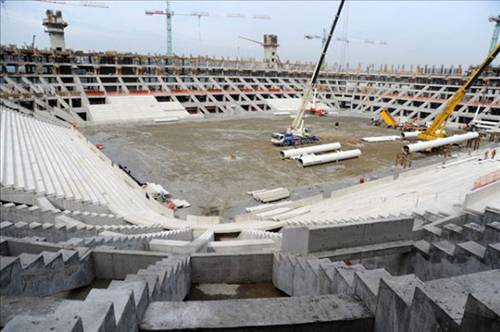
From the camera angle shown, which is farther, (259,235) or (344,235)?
(259,235)

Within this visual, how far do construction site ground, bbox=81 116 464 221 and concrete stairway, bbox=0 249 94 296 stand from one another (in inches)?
458

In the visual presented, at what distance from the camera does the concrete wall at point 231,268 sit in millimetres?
7473

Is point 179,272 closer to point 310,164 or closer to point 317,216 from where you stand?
point 317,216

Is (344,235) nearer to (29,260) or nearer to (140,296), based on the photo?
(140,296)

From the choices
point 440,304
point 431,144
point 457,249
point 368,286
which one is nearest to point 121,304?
point 368,286

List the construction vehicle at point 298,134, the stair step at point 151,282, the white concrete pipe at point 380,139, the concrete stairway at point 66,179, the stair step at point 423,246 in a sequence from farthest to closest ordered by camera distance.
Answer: the white concrete pipe at point 380,139 < the construction vehicle at point 298,134 < the concrete stairway at point 66,179 < the stair step at point 423,246 < the stair step at point 151,282

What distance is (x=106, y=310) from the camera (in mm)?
3277

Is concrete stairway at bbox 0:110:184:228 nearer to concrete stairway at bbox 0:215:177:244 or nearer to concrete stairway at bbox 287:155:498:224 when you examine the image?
concrete stairway at bbox 0:215:177:244

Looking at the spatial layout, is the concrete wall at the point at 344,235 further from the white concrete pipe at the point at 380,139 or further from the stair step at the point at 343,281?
the white concrete pipe at the point at 380,139

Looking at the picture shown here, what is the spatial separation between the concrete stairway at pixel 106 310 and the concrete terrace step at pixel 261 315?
302 millimetres

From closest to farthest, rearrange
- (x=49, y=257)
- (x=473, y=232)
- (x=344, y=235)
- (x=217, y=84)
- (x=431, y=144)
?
(x=49, y=257), (x=473, y=232), (x=344, y=235), (x=431, y=144), (x=217, y=84)

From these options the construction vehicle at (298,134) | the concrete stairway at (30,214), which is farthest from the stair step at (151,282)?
the construction vehicle at (298,134)

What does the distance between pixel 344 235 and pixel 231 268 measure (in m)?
3.14

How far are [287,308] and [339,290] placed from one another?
127cm
